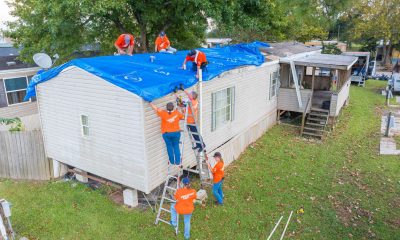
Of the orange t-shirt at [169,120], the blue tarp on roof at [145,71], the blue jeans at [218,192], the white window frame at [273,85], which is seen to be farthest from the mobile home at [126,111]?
the white window frame at [273,85]

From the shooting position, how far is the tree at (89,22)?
539 inches

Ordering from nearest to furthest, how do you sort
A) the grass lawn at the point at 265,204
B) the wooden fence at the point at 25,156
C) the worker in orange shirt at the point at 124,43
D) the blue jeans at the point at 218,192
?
the grass lawn at the point at 265,204 → the blue jeans at the point at 218,192 → the wooden fence at the point at 25,156 → the worker in orange shirt at the point at 124,43

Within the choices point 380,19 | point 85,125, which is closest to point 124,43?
point 85,125

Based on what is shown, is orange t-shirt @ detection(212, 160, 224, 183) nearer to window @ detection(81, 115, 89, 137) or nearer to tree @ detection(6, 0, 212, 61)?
window @ detection(81, 115, 89, 137)

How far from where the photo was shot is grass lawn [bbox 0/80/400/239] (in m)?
7.52

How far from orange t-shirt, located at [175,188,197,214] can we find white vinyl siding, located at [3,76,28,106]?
13.4 metres

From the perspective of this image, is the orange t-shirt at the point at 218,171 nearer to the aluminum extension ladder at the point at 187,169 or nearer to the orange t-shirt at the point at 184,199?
the aluminum extension ladder at the point at 187,169

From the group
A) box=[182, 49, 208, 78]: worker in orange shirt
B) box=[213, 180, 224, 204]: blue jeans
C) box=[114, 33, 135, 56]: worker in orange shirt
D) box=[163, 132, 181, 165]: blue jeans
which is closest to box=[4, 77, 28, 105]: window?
box=[114, 33, 135, 56]: worker in orange shirt

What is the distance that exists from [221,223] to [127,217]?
241 cm

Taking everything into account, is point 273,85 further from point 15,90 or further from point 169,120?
point 15,90

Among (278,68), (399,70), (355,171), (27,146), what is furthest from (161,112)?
(399,70)

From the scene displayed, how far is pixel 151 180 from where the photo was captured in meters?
8.02

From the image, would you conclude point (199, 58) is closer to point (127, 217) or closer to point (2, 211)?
point (127, 217)

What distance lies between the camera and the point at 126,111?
7664 mm
